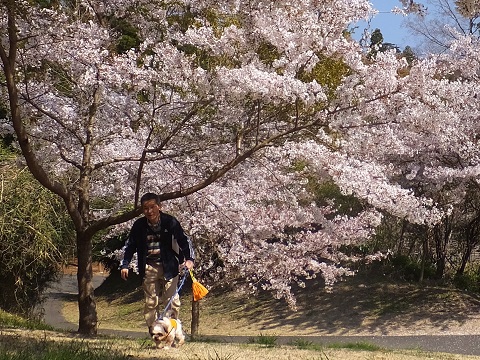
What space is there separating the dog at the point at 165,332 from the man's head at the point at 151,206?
880 mm

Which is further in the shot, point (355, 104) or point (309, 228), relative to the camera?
point (309, 228)

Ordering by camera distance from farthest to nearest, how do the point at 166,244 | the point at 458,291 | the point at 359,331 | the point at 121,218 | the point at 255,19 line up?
the point at 458,291 → the point at 359,331 → the point at 121,218 → the point at 255,19 → the point at 166,244

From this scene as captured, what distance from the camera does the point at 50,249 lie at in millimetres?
12906

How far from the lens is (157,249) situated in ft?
20.7

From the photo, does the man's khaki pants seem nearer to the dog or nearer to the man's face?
the dog

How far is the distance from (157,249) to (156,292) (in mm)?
457

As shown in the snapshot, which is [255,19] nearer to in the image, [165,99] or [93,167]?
[165,99]

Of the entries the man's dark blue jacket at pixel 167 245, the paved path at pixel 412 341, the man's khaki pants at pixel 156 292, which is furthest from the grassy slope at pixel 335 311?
the man's dark blue jacket at pixel 167 245

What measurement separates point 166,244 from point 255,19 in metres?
2.89

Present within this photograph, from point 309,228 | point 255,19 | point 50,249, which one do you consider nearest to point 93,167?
point 255,19

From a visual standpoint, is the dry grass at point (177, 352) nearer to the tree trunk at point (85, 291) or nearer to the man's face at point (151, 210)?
the man's face at point (151, 210)

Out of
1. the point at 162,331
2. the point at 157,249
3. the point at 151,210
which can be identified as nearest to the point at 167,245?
the point at 157,249

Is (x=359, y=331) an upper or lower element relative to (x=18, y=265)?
lower

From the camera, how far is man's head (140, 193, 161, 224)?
6.13 metres
